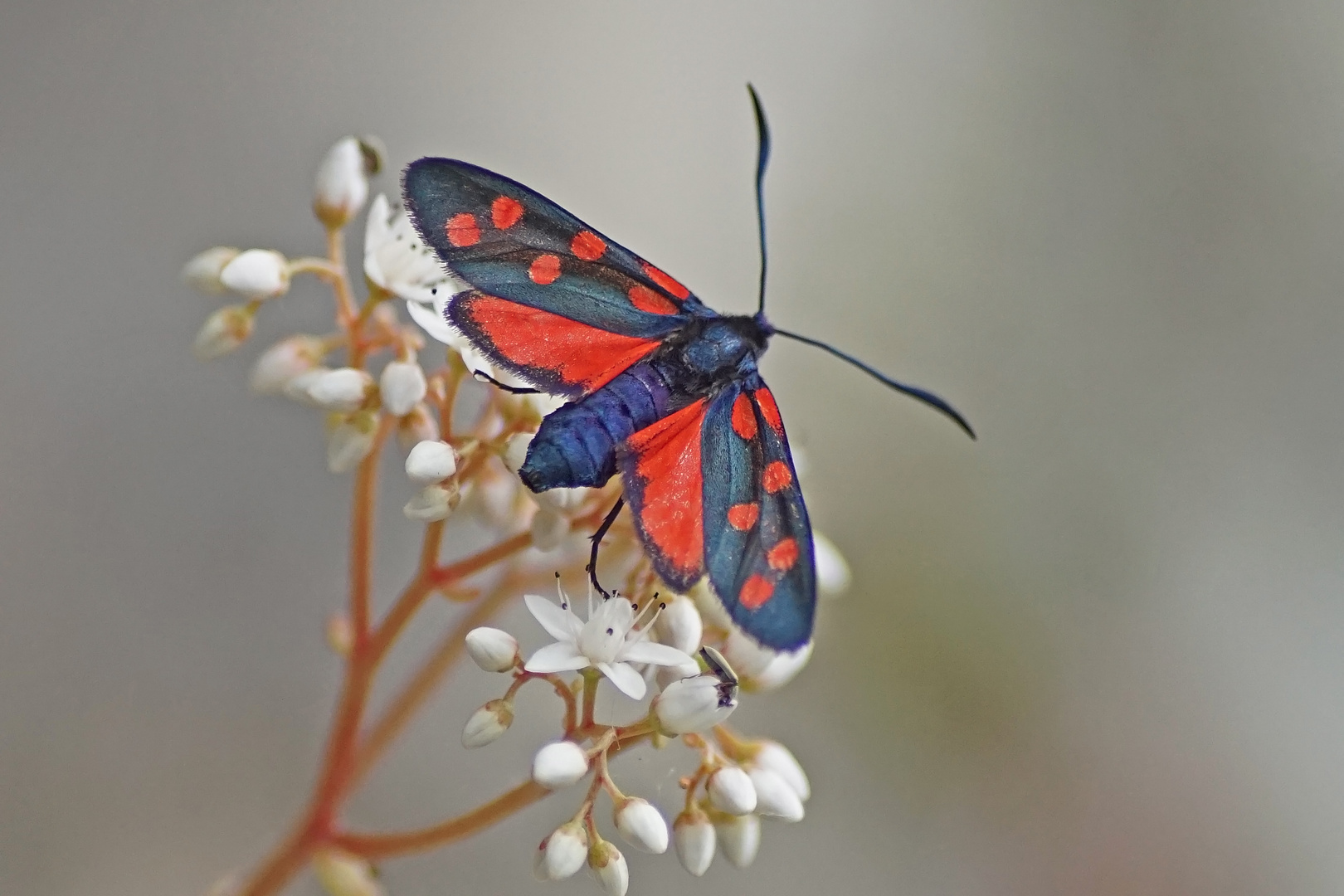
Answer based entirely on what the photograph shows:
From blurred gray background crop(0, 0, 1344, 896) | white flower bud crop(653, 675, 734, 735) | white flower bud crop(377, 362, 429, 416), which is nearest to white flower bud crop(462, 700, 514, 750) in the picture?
white flower bud crop(653, 675, 734, 735)

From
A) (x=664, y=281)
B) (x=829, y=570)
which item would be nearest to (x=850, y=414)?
(x=829, y=570)

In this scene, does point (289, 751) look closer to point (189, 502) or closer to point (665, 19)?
point (189, 502)

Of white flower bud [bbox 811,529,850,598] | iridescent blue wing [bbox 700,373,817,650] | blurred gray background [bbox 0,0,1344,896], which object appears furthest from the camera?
blurred gray background [bbox 0,0,1344,896]

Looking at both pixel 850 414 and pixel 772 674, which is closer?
pixel 772 674

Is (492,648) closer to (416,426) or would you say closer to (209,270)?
(416,426)

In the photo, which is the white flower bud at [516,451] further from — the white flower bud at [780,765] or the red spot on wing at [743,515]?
the white flower bud at [780,765]

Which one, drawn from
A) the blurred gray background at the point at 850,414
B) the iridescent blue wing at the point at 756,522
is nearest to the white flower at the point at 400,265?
the iridescent blue wing at the point at 756,522

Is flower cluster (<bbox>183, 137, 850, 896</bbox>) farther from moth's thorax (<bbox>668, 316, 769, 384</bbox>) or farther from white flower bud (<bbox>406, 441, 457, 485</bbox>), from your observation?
moth's thorax (<bbox>668, 316, 769, 384</bbox>)
